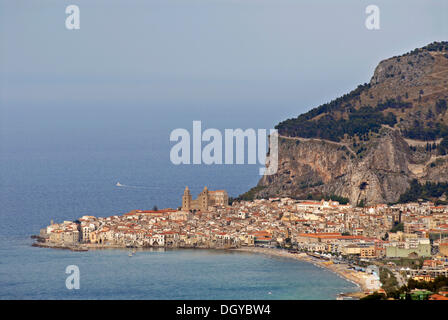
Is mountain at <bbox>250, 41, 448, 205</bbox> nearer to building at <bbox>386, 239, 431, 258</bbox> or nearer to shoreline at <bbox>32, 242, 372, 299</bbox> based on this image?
shoreline at <bbox>32, 242, 372, 299</bbox>

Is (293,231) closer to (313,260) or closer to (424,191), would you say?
(313,260)

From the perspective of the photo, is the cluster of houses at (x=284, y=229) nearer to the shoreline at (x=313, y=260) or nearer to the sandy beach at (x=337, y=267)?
the shoreline at (x=313, y=260)

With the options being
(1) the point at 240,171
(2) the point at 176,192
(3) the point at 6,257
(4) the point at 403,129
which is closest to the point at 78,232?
(3) the point at 6,257

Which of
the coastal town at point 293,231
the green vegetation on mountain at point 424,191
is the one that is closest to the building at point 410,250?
the coastal town at point 293,231

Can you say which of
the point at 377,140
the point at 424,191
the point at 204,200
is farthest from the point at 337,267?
the point at 377,140

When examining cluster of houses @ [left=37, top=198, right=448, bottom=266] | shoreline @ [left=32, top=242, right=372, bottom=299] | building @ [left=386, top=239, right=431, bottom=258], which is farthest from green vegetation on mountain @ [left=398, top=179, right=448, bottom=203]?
building @ [left=386, top=239, right=431, bottom=258]
